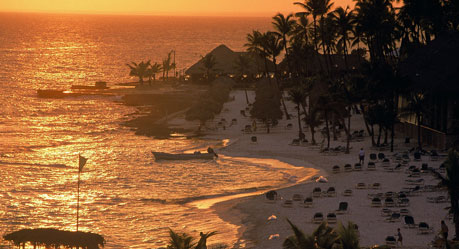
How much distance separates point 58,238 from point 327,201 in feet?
54.2

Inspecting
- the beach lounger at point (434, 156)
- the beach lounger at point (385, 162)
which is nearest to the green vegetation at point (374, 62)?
the beach lounger at point (434, 156)

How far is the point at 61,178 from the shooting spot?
54.5m

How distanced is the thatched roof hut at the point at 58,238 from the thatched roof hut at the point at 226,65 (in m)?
77.8

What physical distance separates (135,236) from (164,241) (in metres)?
2.10

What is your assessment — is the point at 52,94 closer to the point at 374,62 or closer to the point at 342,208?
the point at 374,62

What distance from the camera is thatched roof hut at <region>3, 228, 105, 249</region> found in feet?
108

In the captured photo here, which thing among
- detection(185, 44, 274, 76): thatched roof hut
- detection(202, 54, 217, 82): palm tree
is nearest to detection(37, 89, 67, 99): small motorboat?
detection(185, 44, 274, 76): thatched roof hut

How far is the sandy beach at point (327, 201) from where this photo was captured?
121 feet

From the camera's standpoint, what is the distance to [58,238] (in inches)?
1302

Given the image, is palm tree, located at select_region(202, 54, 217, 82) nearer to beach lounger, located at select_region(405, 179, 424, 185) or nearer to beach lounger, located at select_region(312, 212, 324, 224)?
beach lounger, located at select_region(405, 179, 424, 185)

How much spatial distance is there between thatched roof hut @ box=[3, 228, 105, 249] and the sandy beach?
786 centimetres

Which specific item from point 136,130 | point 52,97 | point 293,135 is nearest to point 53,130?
point 136,130

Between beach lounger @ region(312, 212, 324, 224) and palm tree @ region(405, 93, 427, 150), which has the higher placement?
palm tree @ region(405, 93, 427, 150)

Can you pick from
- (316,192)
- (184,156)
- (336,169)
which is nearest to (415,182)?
(316,192)
